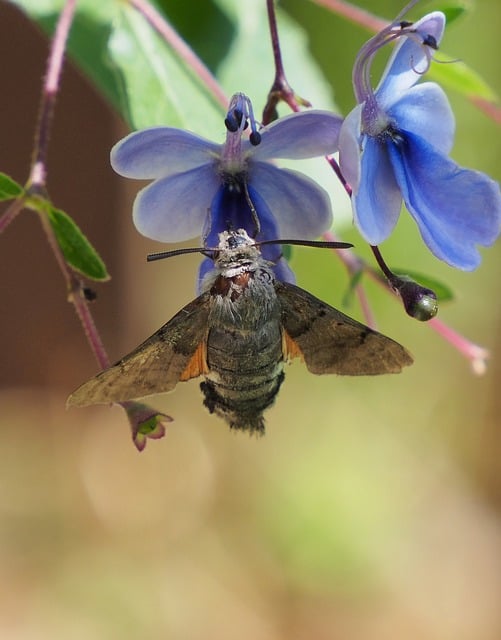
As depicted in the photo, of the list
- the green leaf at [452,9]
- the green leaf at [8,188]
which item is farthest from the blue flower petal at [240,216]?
the green leaf at [452,9]

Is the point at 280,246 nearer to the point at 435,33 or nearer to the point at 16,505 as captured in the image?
the point at 435,33

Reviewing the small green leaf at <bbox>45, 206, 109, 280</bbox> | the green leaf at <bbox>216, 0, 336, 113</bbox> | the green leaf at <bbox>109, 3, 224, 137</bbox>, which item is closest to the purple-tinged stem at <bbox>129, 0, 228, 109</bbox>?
the green leaf at <bbox>109, 3, 224, 137</bbox>

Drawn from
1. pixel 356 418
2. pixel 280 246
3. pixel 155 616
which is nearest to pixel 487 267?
Result: pixel 356 418

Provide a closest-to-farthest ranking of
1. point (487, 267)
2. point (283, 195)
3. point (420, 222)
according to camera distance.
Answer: point (420, 222) → point (283, 195) → point (487, 267)

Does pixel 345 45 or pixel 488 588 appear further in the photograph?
pixel 488 588

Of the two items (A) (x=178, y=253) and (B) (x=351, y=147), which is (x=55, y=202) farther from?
(B) (x=351, y=147)

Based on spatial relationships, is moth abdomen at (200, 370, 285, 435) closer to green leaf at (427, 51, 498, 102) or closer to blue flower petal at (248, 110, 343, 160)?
blue flower petal at (248, 110, 343, 160)

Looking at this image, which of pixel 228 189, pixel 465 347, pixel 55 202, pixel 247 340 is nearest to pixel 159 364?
pixel 247 340
